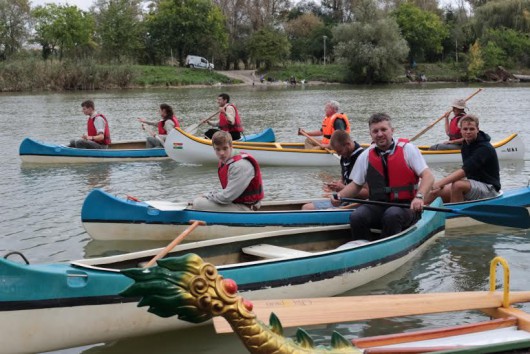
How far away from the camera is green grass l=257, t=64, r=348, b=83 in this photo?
53797 mm

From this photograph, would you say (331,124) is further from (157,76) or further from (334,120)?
(157,76)

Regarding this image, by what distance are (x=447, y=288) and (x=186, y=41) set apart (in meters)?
55.2

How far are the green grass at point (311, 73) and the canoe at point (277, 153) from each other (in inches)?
1581

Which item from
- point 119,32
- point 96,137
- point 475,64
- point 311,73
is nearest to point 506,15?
point 475,64

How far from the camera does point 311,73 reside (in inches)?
2203

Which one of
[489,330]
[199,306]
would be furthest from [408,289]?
[199,306]

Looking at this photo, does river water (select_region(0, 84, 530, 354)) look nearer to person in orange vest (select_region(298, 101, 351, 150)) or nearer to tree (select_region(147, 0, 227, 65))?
person in orange vest (select_region(298, 101, 351, 150))

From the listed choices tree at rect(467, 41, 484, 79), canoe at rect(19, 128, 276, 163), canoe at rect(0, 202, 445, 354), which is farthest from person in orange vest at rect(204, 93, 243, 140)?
tree at rect(467, 41, 484, 79)

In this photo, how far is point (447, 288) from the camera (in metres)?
6.27

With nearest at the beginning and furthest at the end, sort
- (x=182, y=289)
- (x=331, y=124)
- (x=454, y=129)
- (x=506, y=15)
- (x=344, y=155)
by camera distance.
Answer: (x=182, y=289)
(x=344, y=155)
(x=331, y=124)
(x=454, y=129)
(x=506, y=15)

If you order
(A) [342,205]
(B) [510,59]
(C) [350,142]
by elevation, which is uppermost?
(B) [510,59]

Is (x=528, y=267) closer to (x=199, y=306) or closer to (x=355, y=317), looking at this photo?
(x=355, y=317)

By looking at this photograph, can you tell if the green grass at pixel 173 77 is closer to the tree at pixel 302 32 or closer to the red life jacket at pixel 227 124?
the tree at pixel 302 32

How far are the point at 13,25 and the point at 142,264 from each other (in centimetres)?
6161
